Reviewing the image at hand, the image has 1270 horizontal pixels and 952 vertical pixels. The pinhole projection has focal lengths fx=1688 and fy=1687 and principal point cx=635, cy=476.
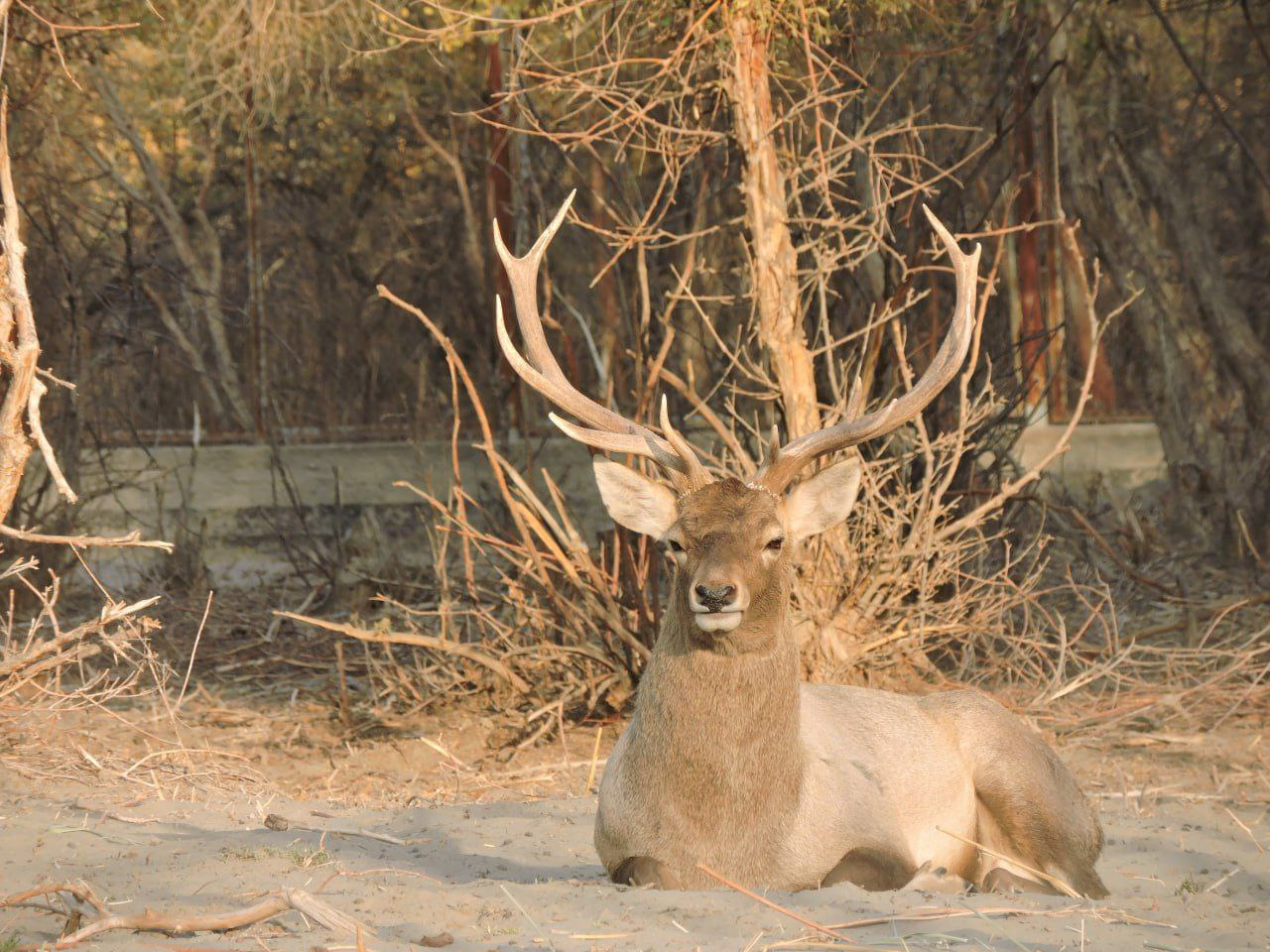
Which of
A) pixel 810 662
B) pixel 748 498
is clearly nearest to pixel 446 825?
pixel 748 498

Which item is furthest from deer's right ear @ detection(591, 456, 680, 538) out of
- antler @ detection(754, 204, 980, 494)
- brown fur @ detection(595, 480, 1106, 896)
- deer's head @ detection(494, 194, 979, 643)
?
antler @ detection(754, 204, 980, 494)

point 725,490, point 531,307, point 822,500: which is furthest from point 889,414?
point 531,307

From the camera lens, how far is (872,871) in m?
4.89

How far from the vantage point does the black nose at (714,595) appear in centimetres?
460

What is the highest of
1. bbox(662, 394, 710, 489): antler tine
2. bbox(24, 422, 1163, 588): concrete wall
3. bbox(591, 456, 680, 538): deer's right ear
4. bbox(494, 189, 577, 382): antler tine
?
bbox(494, 189, 577, 382): antler tine

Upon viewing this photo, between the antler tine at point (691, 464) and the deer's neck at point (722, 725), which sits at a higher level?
the antler tine at point (691, 464)

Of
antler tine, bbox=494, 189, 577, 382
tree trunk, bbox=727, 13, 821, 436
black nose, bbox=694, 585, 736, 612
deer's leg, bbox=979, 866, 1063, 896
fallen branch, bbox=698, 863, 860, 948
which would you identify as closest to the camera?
fallen branch, bbox=698, 863, 860, 948

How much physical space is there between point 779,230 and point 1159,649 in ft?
9.20

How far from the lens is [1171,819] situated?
6410mm

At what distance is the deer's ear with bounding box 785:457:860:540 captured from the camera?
206 inches

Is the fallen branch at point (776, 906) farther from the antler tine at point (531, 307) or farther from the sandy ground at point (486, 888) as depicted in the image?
the antler tine at point (531, 307)

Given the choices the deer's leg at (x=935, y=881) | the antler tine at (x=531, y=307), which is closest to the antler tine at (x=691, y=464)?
the antler tine at (x=531, y=307)

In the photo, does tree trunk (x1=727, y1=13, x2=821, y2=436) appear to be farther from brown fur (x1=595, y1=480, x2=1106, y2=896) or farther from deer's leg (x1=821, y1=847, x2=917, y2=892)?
deer's leg (x1=821, y1=847, x2=917, y2=892)

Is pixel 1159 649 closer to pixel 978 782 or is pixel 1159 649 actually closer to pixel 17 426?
pixel 978 782
